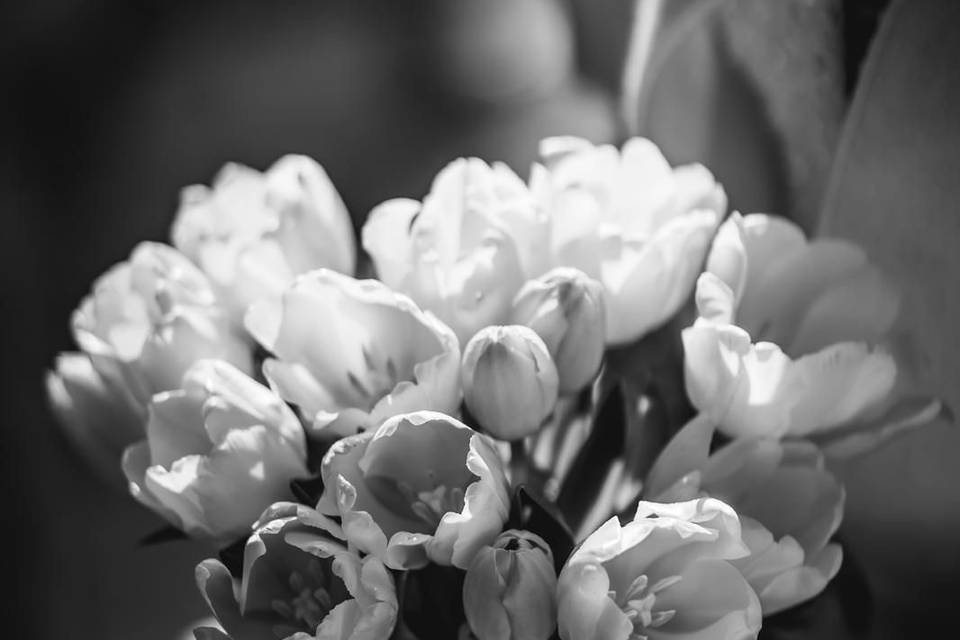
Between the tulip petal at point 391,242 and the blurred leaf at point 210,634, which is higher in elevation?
the tulip petal at point 391,242

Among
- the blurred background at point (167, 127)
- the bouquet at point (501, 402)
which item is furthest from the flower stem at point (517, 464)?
the blurred background at point (167, 127)

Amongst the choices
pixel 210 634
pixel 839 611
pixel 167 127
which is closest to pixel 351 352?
pixel 210 634

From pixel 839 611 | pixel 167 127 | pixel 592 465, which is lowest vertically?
pixel 839 611

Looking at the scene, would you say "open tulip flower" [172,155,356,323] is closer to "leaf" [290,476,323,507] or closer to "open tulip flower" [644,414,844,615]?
"leaf" [290,476,323,507]

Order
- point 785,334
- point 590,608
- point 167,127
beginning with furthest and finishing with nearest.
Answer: point 167,127, point 785,334, point 590,608

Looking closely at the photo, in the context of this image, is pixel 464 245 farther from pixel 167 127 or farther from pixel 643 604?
pixel 167 127

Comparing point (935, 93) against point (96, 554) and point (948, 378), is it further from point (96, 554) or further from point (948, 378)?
point (96, 554)

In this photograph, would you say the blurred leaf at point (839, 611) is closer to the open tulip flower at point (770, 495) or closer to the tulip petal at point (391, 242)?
the open tulip flower at point (770, 495)

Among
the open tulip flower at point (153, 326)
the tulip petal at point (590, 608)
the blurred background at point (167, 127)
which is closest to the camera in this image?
the tulip petal at point (590, 608)
